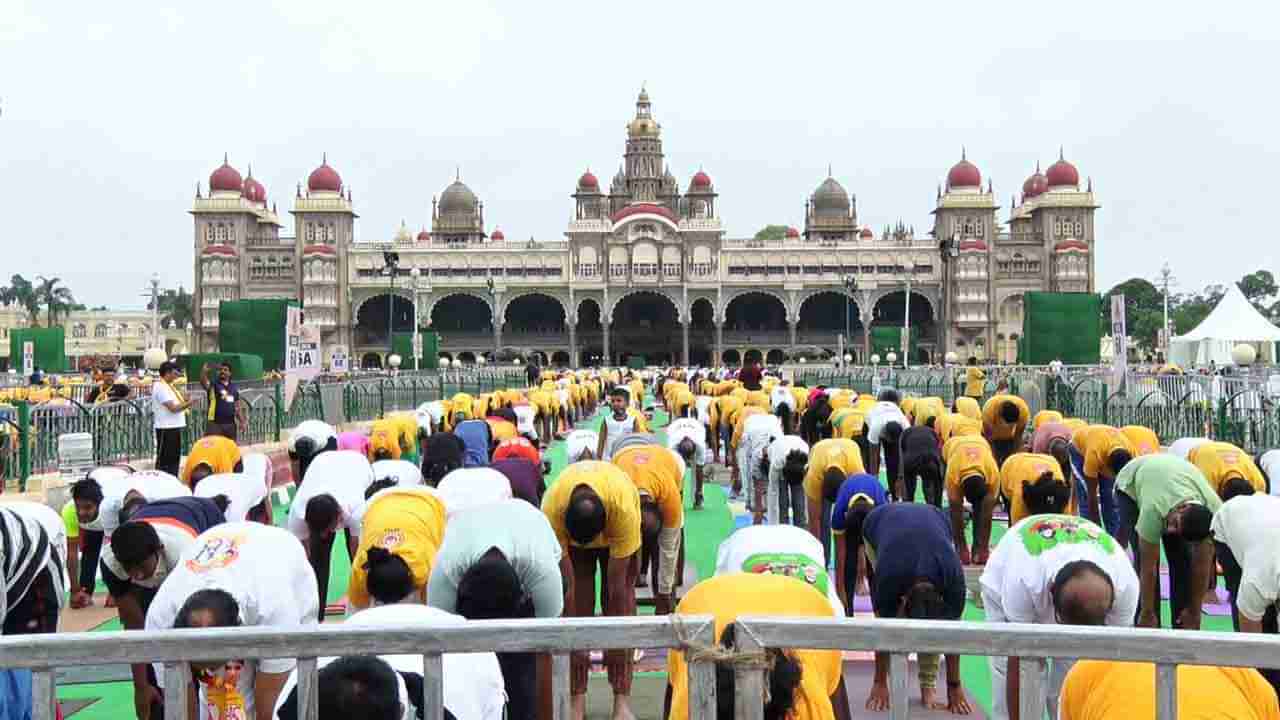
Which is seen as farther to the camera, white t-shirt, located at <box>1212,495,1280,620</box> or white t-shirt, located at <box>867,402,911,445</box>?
white t-shirt, located at <box>867,402,911,445</box>

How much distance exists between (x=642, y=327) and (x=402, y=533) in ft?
231

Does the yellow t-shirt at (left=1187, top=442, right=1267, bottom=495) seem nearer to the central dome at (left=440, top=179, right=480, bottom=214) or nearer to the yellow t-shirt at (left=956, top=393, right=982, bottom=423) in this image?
the yellow t-shirt at (left=956, top=393, right=982, bottom=423)

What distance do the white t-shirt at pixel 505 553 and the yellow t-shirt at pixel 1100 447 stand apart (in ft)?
18.6

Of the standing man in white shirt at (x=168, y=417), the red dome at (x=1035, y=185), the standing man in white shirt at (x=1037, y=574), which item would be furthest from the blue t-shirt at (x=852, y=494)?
the red dome at (x=1035, y=185)

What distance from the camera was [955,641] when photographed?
111 inches

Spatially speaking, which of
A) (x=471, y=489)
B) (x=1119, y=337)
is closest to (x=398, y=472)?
(x=471, y=489)

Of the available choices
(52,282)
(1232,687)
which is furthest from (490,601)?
(52,282)

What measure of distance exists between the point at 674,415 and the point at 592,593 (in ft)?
49.5

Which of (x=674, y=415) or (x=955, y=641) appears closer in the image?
(x=955, y=641)

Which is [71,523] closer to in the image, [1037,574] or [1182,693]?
[1037,574]

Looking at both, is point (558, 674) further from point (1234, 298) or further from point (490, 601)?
point (1234, 298)

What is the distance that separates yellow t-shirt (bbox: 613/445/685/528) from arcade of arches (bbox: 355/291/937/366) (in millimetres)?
63513

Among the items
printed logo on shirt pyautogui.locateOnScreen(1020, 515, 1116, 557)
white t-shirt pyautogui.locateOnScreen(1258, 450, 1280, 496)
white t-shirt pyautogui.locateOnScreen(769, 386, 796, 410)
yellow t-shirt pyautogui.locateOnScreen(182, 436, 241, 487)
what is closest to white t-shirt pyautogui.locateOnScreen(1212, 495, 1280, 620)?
printed logo on shirt pyautogui.locateOnScreen(1020, 515, 1116, 557)

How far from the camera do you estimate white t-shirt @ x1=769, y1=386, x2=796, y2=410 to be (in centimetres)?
1579
